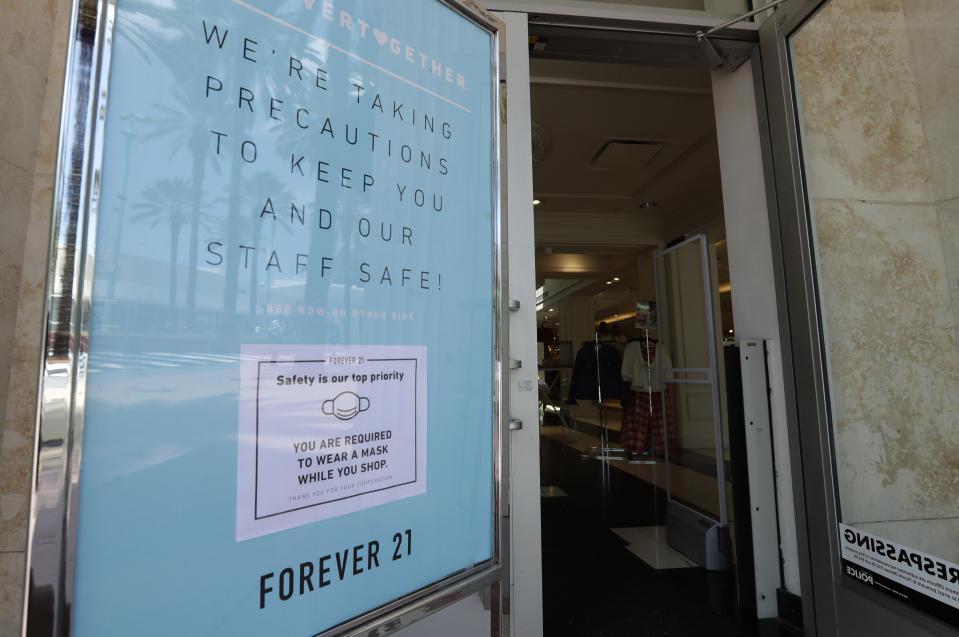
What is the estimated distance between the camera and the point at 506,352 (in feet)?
2.66

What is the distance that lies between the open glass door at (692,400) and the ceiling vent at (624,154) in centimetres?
141

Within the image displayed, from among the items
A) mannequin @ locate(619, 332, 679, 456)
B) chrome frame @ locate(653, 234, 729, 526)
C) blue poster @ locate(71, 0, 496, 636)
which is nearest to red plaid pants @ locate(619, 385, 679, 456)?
mannequin @ locate(619, 332, 679, 456)

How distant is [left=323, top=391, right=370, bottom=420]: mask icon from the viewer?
1.99 feet

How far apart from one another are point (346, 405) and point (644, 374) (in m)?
4.70

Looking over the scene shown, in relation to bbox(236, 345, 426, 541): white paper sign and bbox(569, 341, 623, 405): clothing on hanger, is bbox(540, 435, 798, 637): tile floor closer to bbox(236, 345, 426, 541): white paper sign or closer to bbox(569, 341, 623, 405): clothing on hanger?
bbox(236, 345, 426, 541): white paper sign

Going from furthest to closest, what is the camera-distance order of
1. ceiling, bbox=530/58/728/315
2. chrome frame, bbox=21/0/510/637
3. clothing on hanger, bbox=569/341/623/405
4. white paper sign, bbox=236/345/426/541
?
clothing on hanger, bbox=569/341/623/405
ceiling, bbox=530/58/728/315
white paper sign, bbox=236/345/426/541
chrome frame, bbox=21/0/510/637

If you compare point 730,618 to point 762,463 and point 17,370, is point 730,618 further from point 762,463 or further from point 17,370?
point 17,370

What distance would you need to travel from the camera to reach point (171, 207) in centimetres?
50

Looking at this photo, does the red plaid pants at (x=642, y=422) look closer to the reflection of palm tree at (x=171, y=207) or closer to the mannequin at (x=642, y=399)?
the mannequin at (x=642, y=399)

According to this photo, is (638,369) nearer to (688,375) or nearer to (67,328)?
(688,375)

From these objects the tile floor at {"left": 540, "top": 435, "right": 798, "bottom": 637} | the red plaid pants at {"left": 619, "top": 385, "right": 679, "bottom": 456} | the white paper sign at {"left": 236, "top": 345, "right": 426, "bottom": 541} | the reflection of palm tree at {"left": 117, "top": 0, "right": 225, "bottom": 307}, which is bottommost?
the tile floor at {"left": 540, "top": 435, "right": 798, "bottom": 637}

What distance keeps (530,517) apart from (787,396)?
1.08 meters

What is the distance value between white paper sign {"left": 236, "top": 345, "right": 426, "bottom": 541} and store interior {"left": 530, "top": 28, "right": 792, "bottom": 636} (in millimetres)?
1575

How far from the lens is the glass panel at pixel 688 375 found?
291 cm
